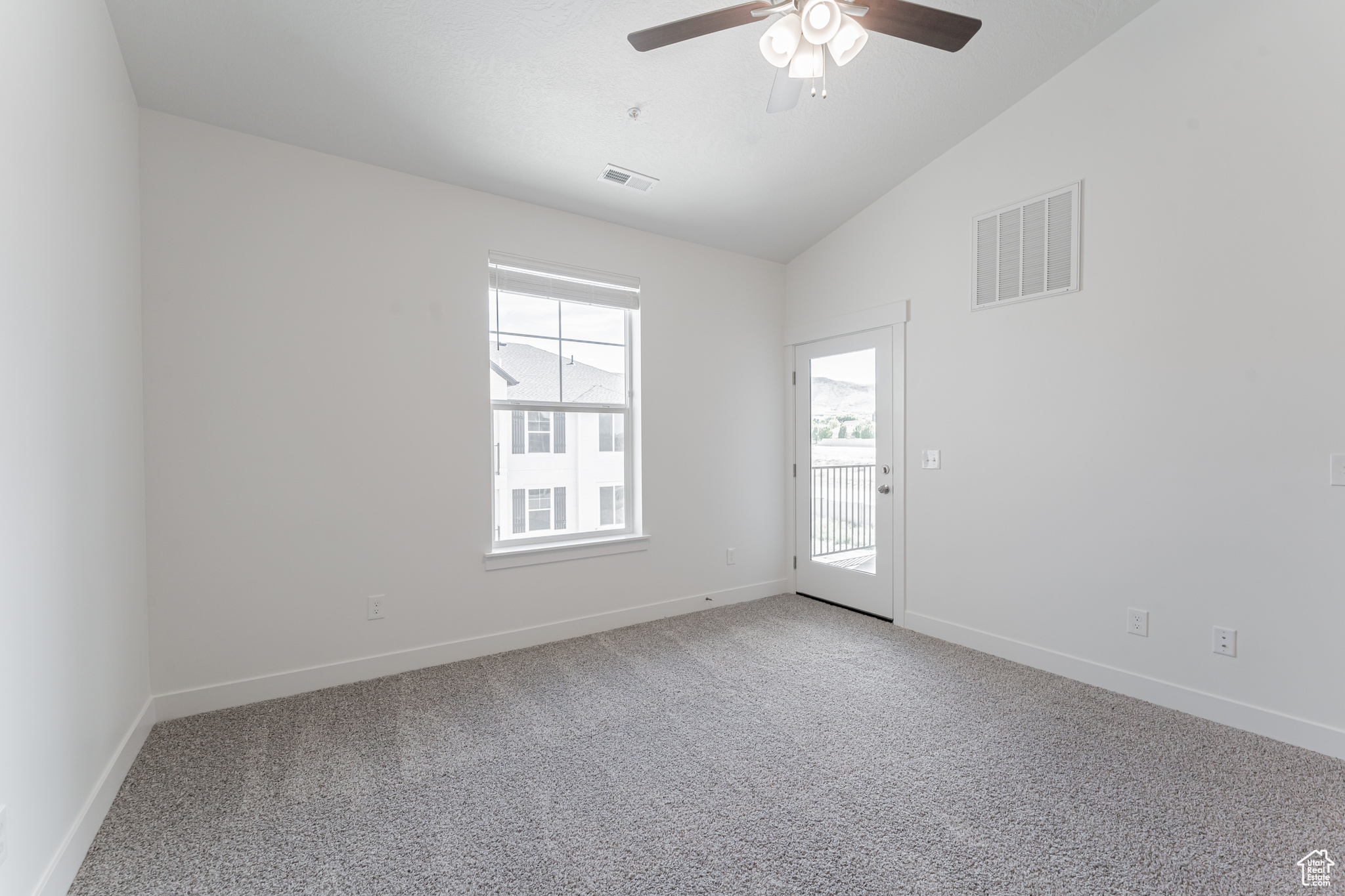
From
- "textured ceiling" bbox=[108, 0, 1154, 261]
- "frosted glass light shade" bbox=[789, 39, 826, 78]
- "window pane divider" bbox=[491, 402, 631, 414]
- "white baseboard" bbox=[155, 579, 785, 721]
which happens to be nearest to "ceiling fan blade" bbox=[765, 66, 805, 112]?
"frosted glass light shade" bbox=[789, 39, 826, 78]

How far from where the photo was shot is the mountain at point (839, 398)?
3938mm

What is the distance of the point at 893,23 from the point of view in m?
1.77

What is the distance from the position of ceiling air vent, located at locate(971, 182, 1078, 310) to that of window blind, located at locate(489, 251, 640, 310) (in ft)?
6.72

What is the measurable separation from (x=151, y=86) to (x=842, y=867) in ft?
12.3

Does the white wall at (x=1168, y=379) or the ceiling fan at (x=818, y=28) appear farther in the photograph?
the white wall at (x=1168, y=379)

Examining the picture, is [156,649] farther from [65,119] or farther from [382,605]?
[65,119]

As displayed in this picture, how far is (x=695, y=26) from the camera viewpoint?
1778 mm

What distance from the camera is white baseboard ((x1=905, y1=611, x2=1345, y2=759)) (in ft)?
7.38

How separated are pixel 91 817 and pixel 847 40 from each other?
329cm

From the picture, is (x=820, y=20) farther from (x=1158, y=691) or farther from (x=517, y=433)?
(x=1158, y=691)

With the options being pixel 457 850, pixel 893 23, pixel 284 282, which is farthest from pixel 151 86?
pixel 457 850

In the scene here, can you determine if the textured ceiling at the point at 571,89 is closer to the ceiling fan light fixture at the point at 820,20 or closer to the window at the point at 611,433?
the ceiling fan light fixture at the point at 820,20

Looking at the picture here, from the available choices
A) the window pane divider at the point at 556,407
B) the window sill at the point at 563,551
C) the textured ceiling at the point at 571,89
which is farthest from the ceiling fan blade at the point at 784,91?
the window sill at the point at 563,551

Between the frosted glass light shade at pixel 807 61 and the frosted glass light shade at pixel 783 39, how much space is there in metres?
0.02
